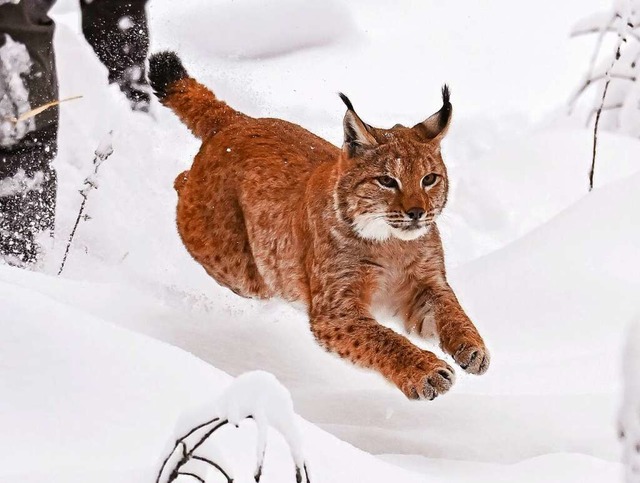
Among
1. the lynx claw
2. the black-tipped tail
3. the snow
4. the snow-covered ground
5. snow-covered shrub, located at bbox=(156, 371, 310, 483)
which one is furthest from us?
the snow

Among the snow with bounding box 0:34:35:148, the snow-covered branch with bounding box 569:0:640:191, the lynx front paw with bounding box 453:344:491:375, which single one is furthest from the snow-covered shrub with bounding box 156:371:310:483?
the snow with bounding box 0:34:35:148

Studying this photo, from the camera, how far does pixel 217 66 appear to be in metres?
7.61

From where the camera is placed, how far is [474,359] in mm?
3561

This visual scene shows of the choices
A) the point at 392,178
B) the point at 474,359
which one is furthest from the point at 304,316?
the point at 474,359

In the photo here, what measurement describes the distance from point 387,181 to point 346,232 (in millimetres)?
262

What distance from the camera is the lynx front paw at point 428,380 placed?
3393 millimetres

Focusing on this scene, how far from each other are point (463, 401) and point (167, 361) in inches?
51.6

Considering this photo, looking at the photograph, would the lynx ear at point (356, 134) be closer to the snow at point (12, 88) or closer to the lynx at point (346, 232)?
the lynx at point (346, 232)

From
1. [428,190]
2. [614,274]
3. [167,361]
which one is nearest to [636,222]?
[614,274]

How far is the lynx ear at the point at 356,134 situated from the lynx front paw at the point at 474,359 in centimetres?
70

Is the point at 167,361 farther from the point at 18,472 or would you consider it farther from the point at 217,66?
the point at 217,66

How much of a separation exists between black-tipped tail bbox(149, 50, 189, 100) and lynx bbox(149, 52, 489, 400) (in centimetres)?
10

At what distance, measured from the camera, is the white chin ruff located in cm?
372

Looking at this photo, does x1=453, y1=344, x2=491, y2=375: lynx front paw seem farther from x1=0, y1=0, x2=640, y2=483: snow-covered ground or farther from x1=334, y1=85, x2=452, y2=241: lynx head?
x1=334, y1=85, x2=452, y2=241: lynx head
